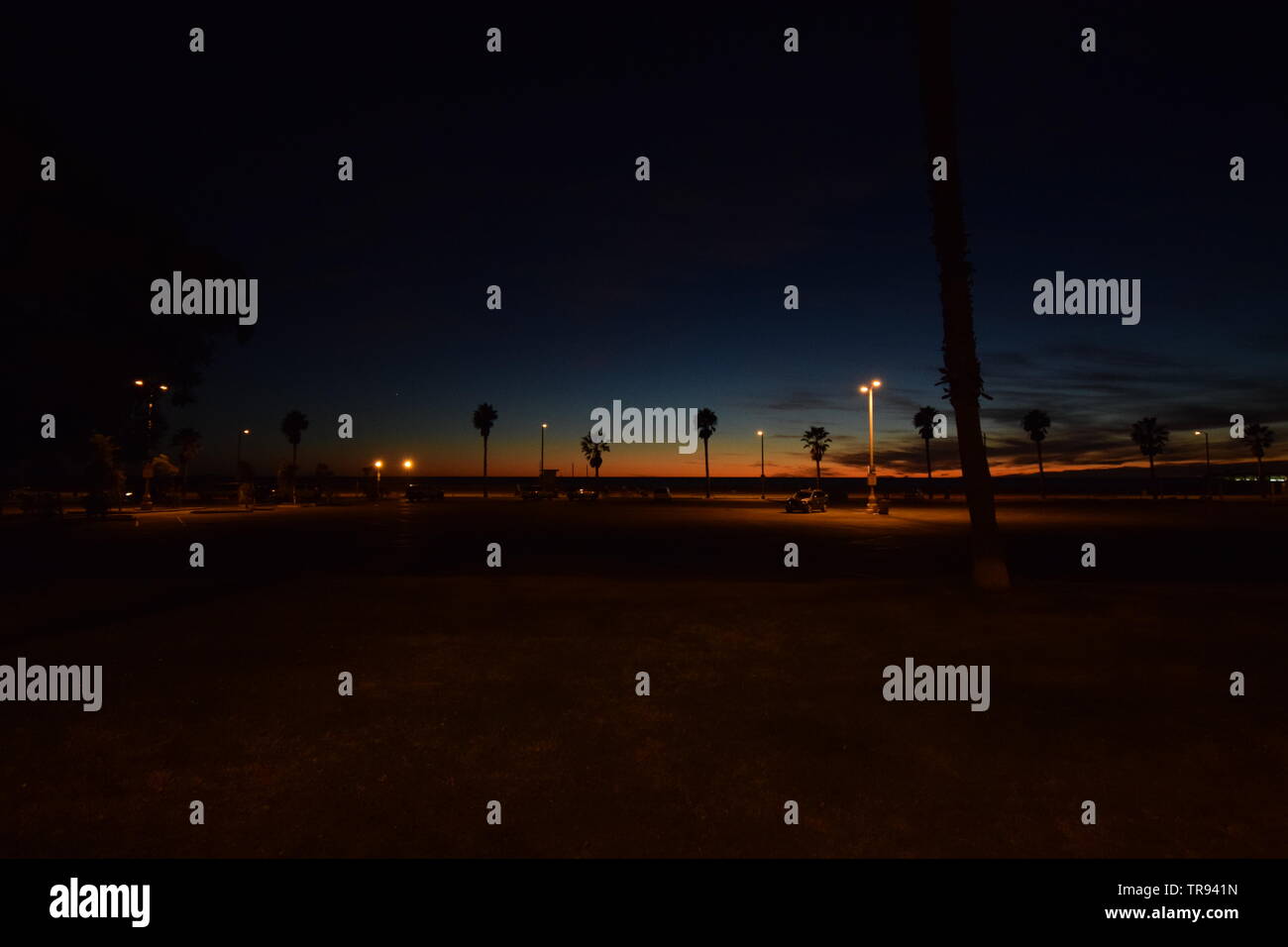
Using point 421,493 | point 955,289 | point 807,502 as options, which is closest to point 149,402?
point 955,289

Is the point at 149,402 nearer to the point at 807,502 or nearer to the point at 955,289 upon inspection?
the point at 955,289

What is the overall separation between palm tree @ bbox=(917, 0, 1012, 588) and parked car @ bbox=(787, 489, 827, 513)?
111 ft

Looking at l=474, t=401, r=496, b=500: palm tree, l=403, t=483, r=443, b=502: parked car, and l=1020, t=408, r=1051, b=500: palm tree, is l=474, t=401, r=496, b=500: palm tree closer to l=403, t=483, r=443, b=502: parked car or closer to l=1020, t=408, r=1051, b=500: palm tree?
l=403, t=483, r=443, b=502: parked car

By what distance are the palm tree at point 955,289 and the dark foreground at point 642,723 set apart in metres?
1.14

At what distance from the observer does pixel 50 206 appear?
1488 cm

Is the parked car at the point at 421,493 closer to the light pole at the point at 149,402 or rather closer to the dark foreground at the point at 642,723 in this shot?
the light pole at the point at 149,402

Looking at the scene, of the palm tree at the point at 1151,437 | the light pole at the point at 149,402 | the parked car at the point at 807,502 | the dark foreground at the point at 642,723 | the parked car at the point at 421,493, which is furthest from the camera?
the palm tree at the point at 1151,437

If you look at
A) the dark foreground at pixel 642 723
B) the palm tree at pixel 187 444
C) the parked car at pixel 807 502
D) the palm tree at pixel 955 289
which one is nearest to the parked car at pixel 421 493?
the palm tree at pixel 187 444

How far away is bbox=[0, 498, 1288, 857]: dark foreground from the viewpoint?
4.24 m

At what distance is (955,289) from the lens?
1108 centimetres

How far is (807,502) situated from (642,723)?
41.0 m

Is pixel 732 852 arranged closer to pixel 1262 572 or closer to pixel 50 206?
pixel 1262 572

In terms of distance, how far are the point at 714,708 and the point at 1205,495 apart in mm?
86982

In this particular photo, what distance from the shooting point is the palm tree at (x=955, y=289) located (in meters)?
11.0
